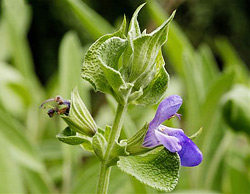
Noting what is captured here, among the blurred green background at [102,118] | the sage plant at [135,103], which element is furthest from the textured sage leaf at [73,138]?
the blurred green background at [102,118]

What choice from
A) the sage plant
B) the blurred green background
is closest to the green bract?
the sage plant

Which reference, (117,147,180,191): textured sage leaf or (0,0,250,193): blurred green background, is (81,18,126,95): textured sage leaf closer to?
(117,147,180,191): textured sage leaf

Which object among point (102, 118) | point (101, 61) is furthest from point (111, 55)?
point (102, 118)

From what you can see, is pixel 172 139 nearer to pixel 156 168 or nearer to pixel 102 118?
pixel 156 168

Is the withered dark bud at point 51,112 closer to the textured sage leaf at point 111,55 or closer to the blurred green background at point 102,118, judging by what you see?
the textured sage leaf at point 111,55

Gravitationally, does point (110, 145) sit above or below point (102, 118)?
above

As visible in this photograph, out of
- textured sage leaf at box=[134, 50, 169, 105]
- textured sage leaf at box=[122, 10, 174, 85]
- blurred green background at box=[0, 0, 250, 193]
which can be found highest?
textured sage leaf at box=[122, 10, 174, 85]

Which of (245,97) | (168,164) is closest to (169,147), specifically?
(168,164)
